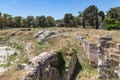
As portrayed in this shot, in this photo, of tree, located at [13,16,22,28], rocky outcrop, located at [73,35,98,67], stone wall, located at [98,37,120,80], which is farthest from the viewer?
tree, located at [13,16,22,28]

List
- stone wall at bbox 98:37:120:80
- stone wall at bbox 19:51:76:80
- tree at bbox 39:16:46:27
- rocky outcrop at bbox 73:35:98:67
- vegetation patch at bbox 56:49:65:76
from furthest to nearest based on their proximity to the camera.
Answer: tree at bbox 39:16:46:27, rocky outcrop at bbox 73:35:98:67, vegetation patch at bbox 56:49:65:76, stone wall at bbox 98:37:120:80, stone wall at bbox 19:51:76:80

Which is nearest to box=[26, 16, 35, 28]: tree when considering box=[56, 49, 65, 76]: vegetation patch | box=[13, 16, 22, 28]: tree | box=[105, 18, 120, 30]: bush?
box=[13, 16, 22, 28]: tree

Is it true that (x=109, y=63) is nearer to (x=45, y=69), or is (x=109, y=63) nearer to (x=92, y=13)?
(x=45, y=69)

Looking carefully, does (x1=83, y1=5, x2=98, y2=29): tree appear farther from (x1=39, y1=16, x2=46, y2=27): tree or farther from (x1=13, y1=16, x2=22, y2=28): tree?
(x1=13, y1=16, x2=22, y2=28): tree

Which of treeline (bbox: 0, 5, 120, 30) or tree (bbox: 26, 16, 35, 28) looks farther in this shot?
tree (bbox: 26, 16, 35, 28)

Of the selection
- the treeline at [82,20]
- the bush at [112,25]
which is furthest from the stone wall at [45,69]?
the treeline at [82,20]

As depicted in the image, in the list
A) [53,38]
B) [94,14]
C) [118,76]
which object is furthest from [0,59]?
[94,14]

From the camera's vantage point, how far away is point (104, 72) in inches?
977

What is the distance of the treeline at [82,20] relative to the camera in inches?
A: 2798

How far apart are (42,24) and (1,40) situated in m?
37.5

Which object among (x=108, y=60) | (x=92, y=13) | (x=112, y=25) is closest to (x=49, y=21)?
(x=92, y=13)

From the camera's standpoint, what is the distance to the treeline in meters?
71.1

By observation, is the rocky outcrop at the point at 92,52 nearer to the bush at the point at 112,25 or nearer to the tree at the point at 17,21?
the bush at the point at 112,25

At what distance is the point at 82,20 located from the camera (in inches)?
3317
